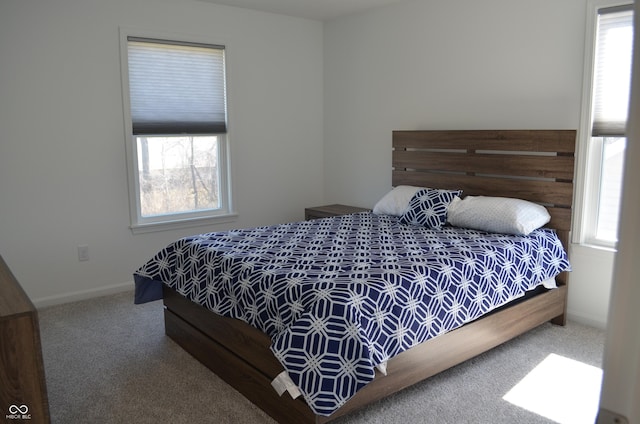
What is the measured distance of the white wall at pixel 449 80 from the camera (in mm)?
3344

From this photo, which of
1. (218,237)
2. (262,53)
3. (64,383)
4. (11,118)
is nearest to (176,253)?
(218,237)

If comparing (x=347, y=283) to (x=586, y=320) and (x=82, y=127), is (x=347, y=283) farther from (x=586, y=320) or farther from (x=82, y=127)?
(x=82, y=127)

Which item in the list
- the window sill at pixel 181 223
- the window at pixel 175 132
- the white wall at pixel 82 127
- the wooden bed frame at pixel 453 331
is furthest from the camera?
the window sill at pixel 181 223

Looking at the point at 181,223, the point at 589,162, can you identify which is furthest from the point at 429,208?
the point at 181,223

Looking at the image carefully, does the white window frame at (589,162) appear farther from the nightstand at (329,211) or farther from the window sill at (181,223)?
the window sill at (181,223)

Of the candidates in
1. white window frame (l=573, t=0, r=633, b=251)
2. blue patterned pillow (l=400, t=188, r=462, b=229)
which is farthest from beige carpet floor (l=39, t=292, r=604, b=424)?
blue patterned pillow (l=400, t=188, r=462, b=229)

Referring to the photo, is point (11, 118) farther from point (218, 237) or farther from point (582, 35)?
point (582, 35)

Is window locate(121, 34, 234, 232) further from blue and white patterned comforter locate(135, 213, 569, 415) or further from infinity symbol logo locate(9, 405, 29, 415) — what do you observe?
infinity symbol logo locate(9, 405, 29, 415)

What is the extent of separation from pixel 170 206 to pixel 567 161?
306 cm

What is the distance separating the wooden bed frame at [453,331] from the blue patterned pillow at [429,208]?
0.91 ft

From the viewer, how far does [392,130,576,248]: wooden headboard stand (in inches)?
131

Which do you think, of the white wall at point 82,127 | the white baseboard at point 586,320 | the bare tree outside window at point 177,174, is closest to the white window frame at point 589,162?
the white baseboard at point 586,320

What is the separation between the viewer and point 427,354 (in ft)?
8.16
